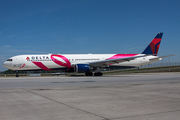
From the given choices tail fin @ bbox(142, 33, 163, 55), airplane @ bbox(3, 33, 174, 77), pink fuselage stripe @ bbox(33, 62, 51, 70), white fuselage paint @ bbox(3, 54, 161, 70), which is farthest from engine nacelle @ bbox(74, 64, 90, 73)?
tail fin @ bbox(142, 33, 163, 55)

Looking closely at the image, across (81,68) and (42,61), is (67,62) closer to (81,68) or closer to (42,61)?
(81,68)

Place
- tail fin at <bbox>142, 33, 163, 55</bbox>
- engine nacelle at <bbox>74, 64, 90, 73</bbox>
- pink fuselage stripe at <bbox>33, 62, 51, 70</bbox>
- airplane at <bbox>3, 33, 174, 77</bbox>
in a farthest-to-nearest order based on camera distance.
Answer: tail fin at <bbox>142, 33, 163, 55</bbox>
pink fuselage stripe at <bbox>33, 62, 51, 70</bbox>
airplane at <bbox>3, 33, 174, 77</bbox>
engine nacelle at <bbox>74, 64, 90, 73</bbox>

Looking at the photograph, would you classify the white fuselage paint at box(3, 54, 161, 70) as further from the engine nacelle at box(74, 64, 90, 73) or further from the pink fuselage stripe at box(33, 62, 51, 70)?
the engine nacelle at box(74, 64, 90, 73)

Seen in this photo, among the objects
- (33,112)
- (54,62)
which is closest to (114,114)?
(33,112)

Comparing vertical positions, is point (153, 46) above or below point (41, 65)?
above

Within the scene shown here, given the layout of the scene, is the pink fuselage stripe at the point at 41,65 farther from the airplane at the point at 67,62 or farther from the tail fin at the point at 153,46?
the tail fin at the point at 153,46

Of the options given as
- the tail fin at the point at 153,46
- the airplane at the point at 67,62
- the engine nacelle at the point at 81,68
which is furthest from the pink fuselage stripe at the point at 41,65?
the tail fin at the point at 153,46

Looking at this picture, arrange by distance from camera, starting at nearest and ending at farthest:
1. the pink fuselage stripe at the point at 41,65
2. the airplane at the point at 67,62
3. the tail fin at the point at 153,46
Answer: the airplane at the point at 67,62 → the pink fuselage stripe at the point at 41,65 → the tail fin at the point at 153,46

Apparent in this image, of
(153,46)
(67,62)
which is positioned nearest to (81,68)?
(67,62)

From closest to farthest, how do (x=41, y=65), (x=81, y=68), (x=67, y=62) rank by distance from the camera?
(x=81, y=68) < (x=41, y=65) < (x=67, y=62)

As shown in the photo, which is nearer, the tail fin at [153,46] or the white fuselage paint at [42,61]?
the white fuselage paint at [42,61]

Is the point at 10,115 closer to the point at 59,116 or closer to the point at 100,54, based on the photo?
the point at 59,116

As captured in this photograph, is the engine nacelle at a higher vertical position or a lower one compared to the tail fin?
lower

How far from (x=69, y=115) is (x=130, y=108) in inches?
73.5
